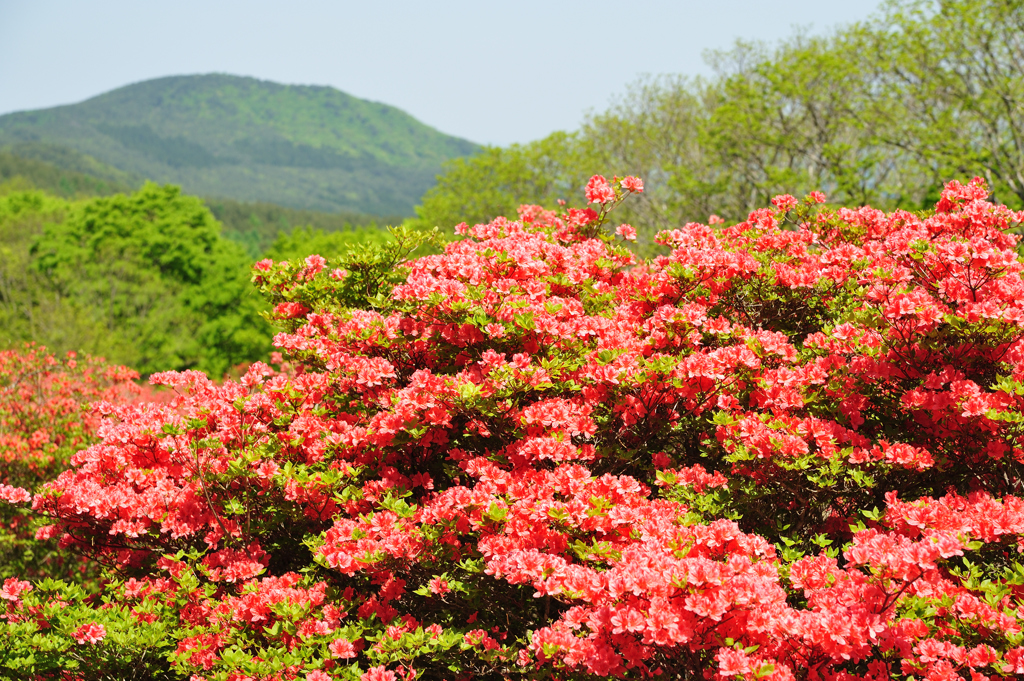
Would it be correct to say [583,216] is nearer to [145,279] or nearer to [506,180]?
[506,180]

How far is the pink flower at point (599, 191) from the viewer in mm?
6449

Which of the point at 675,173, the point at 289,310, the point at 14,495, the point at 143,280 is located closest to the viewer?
the point at 14,495

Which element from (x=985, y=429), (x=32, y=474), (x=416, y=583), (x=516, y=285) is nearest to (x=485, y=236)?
(x=516, y=285)

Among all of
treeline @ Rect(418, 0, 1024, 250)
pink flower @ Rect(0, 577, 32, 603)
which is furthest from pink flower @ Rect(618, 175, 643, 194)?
treeline @ Rect(418, 0, 1024, 250)

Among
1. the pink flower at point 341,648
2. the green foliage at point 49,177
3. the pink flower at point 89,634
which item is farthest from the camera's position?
the green foliage at point 49,177

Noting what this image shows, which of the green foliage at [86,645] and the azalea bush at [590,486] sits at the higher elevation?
the azalea bush at [590,486]

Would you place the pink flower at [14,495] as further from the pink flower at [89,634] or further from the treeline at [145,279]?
the treeline at [145,279]

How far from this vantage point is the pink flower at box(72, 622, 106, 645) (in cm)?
471

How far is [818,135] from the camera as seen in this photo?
79.6 ft

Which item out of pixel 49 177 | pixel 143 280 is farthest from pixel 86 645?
pixel 49 177

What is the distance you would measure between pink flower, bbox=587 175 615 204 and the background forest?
8.49 metres

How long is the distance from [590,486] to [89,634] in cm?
367

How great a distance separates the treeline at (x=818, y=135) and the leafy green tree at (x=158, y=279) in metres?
11.6

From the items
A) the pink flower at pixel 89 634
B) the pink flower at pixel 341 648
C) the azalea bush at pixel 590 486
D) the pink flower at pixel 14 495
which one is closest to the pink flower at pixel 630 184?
the azalea bush at pixel 590 486
